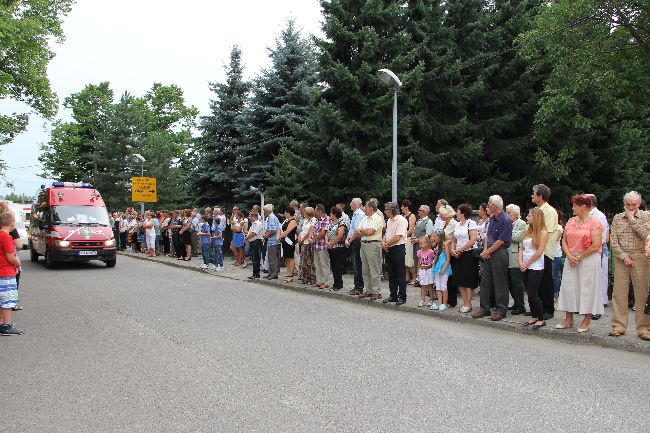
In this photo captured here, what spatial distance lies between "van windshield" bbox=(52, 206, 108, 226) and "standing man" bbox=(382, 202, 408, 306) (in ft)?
41.1

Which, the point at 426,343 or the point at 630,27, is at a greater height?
the point at 630,27

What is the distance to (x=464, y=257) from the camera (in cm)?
1084

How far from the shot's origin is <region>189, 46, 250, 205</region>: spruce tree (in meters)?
33.1

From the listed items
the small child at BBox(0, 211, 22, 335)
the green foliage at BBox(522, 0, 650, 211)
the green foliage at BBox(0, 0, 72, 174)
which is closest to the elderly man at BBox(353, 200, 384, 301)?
the small child at BBox(0, 211, 22, 335)

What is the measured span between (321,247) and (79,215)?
10.4 metres

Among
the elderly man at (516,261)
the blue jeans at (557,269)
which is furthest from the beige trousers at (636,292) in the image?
the blue jeans at (557,269)

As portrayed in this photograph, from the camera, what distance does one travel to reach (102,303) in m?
12.2

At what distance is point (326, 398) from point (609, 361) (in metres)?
3.78

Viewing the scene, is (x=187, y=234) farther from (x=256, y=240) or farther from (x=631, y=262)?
(x=631, y=262)

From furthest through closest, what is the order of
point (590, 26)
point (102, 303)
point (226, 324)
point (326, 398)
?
point (590, 26) < point (102, 303) < point (226, 324) < point (326, 398)

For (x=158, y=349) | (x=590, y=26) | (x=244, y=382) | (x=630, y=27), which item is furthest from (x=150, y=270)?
(x=630, y=27)

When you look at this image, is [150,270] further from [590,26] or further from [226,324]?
[590,26]

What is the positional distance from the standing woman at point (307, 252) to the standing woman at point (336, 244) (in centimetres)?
68

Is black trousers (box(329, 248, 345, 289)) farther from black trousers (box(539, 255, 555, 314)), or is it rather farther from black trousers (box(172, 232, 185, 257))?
black trousers (box(172, 232, 185, 257))
